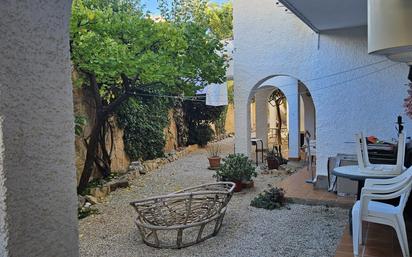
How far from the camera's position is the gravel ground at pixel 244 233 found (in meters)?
4.82

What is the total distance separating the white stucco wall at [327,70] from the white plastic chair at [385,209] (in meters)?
3.60

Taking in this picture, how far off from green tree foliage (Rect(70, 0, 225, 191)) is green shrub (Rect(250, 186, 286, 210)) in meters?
3.20

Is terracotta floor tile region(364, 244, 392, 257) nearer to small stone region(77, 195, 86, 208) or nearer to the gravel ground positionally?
the gravel ground

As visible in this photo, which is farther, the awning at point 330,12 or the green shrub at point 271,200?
the green shrub at point 271,200

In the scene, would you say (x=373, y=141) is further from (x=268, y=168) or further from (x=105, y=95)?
(x=105, y=95)

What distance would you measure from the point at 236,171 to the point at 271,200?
1444 mm

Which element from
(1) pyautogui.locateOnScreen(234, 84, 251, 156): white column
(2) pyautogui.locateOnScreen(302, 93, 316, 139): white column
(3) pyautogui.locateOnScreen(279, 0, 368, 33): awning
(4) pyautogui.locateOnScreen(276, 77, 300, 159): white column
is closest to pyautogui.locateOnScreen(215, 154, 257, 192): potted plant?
(1) pyautogui.locateOnScreen(234, 84, 251, 156): white column

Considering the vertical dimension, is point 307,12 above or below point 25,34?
above

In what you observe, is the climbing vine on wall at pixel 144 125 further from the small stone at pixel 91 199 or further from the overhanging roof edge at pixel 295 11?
the overhanging roof edge at pixel 295 11

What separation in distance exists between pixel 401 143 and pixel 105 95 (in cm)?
682

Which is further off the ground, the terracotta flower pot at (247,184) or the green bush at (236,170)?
the green bush at (236,170)

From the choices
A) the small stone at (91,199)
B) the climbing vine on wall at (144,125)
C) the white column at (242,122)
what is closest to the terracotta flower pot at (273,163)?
the white column at (242,122)

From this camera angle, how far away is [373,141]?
21.5 feet

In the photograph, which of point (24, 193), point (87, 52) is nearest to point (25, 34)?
point (24, 193)
